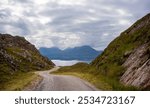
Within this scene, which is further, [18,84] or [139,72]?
[18,84]

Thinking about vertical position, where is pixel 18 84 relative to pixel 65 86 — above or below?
below

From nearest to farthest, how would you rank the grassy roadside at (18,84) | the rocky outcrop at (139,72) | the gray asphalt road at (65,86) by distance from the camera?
the rocky outcrop at (139,72)
the gray asphalt road at (65,86)
the grassy roadside at (18,84)

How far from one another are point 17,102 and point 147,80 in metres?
17.5

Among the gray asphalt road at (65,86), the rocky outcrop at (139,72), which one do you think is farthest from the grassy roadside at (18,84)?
the rocky outcrop at (139,72)

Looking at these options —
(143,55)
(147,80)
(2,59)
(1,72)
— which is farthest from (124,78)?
(2,59)

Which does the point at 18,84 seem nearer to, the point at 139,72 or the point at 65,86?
the point at 65,86

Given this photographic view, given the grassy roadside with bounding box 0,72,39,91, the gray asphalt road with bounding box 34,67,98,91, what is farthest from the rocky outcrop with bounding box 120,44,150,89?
the grassy roadside with bounding box 0,72,39,91

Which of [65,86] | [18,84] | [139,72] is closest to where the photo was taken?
[65,86]

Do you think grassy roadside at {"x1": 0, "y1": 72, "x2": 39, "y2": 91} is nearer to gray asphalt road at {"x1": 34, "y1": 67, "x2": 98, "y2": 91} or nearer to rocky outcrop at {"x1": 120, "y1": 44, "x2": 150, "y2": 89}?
gray asphalt road at {"x1": 34, "y1": 67, "x2": 98, "y2": 91}

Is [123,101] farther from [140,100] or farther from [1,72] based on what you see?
[1,72]

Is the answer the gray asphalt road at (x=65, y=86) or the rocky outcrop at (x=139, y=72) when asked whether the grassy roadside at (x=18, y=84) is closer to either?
the gray asphalt road at (x=65, y=86)

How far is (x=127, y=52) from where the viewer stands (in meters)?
65.2

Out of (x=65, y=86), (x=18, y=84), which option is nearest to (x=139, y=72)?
(x=65, y=86)

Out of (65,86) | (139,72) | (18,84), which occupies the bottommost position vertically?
(18,84)
